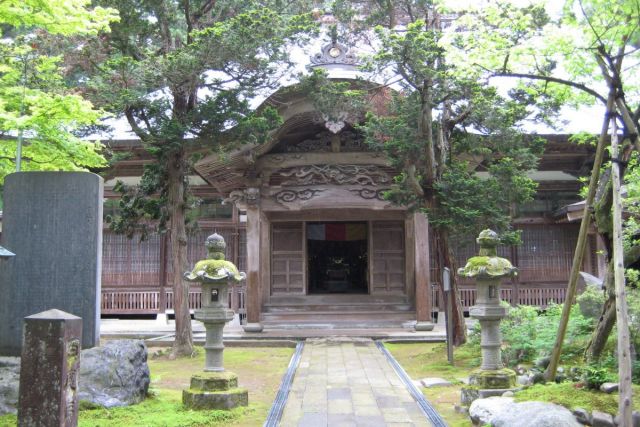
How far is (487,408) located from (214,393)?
3.13 metres

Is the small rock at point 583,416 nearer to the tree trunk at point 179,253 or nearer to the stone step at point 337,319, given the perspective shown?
the tree trunk at point 179,253

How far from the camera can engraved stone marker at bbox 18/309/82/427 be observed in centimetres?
468

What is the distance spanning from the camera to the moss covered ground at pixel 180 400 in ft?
20.5

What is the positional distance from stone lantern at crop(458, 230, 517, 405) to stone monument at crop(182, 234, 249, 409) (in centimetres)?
282

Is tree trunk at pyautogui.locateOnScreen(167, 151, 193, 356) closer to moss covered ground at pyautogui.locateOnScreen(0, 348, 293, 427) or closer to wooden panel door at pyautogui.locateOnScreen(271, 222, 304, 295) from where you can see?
moss covered ground at pyautogui.locateOnScreen(0, 348, 293, 427)

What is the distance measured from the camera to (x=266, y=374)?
9.88 m

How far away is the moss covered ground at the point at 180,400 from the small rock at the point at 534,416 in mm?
2630

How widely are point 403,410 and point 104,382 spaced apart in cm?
354

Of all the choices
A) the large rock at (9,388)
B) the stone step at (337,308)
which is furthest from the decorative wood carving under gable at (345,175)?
the large rock at (9,388)

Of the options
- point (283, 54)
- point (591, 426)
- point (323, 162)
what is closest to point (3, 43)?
point (283, 54)

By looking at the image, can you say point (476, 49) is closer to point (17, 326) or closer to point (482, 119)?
point (482, 119)

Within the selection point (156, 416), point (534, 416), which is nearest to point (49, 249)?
point (156, 416)

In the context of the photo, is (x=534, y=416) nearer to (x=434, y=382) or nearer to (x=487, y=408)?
(x=487, y=408)

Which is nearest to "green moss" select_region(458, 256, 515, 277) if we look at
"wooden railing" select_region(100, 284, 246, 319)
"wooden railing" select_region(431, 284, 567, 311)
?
"wooden railing" select_region(431, 284, 567, 311)
